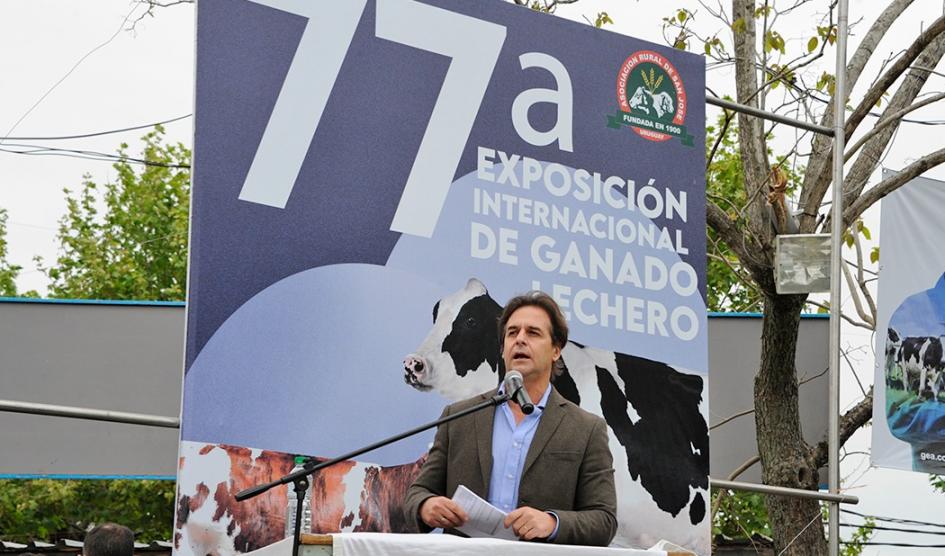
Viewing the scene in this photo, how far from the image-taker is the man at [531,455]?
13.0 feet

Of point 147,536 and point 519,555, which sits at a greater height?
point 519,555

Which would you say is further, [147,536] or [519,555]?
[147,536]

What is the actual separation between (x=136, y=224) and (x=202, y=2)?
71.6 ft

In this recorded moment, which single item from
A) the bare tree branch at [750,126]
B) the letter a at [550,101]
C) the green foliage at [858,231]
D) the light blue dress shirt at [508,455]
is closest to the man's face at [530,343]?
the light blue dress shirt at [508,455]

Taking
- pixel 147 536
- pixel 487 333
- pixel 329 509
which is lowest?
pixel 147 536

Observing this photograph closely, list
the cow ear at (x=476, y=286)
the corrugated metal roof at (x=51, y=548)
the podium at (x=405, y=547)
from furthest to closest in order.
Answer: the corrugated metal roof at (x=51, y=548)
the cow ear at (x=476, y=286)
the podium at (x=405, y=547)

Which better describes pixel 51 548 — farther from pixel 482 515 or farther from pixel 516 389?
pixel 516 389

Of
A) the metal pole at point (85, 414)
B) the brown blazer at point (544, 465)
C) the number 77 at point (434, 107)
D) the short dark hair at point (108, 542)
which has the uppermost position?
the number 77 at point (434, 107)

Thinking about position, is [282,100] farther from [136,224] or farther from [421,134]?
[136,224]

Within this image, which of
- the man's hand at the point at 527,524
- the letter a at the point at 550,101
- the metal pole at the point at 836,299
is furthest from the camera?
the metal pole at the point at 836,299

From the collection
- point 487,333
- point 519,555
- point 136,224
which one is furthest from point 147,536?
point 519,555

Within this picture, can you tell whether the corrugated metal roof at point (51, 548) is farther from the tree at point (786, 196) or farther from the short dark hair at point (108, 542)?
the short dark hair at point (108, 542)

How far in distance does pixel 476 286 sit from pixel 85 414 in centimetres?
147

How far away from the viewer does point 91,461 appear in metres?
5.82
